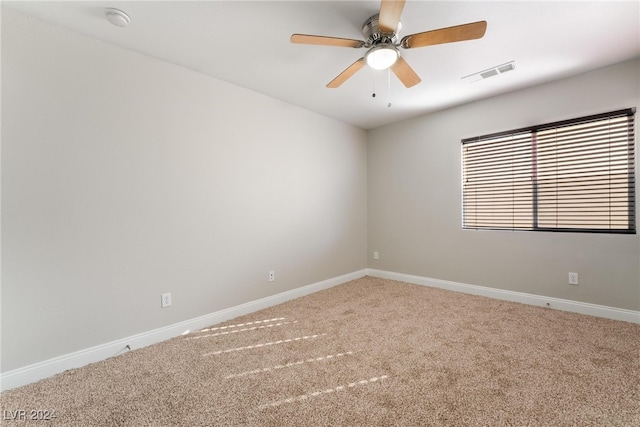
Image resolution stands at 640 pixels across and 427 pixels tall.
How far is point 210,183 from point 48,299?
4.67 feet

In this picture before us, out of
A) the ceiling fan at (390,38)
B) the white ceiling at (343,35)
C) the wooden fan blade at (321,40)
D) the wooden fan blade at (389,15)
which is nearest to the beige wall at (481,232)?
the white ceiling at (343,35)

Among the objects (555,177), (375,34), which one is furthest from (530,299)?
(375,34)

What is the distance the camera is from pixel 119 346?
2.11 metres

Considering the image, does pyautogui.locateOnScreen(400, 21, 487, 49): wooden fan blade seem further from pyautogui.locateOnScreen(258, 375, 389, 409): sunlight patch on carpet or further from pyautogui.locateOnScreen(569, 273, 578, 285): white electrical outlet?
pyautogui.locateOnScreen(569, 273, 578, 285): white electrical outlet

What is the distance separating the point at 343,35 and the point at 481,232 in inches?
108

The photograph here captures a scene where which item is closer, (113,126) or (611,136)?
(113,126)

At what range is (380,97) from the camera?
3170mm

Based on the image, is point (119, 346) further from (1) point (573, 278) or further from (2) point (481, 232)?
(1) point (573, 278)

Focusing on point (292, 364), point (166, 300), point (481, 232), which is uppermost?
point (481, 232)

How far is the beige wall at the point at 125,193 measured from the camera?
5.82 ft

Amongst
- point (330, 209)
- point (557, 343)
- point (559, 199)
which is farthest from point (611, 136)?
point (330, 209)

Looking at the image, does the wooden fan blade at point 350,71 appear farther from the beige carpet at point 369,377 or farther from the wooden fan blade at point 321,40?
the beige carpet at point 369,377

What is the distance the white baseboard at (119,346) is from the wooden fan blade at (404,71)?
257 centimetres

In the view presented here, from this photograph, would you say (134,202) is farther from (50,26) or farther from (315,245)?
(315,245)
